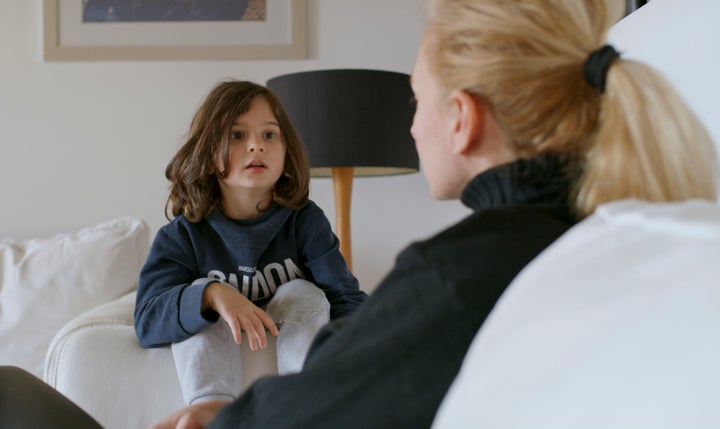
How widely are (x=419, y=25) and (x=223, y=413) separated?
2156 mm

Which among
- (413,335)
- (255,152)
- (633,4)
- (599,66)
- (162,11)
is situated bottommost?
(413,335)

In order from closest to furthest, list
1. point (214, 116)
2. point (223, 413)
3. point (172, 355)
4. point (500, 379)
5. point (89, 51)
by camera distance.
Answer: point (500, 379) → point (223, 413) → point (172, 355) → point (214, 116) → point (89, 51)

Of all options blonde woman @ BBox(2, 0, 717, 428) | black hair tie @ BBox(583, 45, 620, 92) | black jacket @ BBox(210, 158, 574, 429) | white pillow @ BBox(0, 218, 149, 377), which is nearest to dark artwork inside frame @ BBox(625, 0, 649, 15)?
blonde woman @ BBox(2, 0, 717, 428)

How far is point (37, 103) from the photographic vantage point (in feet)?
8.49

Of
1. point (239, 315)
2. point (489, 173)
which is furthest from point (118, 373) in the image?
point (489, 173)

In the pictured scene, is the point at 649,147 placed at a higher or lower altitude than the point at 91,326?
higher

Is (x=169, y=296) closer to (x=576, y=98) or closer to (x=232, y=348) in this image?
(x=232, y=348)

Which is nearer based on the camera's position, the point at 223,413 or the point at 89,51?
the point at 223,413

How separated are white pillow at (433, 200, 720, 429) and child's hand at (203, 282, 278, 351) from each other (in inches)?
31.6

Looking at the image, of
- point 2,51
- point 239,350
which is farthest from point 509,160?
point 2,51

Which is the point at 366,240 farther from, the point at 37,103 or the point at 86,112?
the point at 37,103

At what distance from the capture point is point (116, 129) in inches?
102

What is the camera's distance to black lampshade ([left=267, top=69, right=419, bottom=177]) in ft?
6.63

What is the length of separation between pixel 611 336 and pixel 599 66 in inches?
14.4
